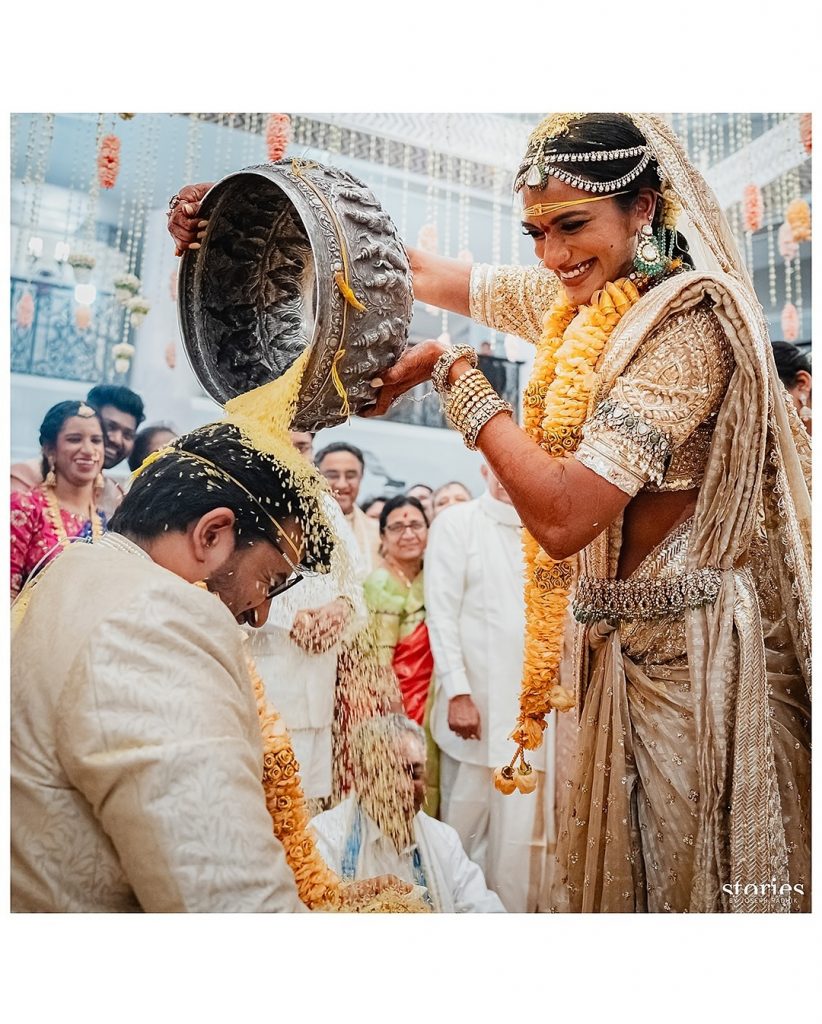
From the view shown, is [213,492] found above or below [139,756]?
above

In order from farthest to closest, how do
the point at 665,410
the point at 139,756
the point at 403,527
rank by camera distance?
1. the point at 403,527
2. the point at 665,410
3. the point at 139,756

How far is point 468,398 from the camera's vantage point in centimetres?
192

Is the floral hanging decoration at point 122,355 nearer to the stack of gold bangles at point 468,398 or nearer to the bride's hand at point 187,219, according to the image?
the bride's hand at point 187,219

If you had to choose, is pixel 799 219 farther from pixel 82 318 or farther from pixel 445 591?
pixel 82 318

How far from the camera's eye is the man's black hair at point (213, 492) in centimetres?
192

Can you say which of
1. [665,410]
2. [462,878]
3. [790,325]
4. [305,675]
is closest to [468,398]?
[665,410]

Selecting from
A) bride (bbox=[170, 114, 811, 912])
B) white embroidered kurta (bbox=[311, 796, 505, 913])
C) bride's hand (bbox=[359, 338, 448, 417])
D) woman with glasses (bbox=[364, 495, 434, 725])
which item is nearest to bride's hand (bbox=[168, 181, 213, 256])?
bride (bbox=[170, 114, 811, 912])

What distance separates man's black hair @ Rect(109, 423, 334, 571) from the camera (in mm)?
1922

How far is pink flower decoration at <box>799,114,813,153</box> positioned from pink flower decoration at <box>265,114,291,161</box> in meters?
1.16

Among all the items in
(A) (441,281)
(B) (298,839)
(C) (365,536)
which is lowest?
(B) (298,839)

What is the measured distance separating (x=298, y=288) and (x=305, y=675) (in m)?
0.83

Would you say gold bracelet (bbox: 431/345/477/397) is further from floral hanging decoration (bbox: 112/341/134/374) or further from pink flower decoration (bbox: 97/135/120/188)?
pink flower decoration (bbox: 97/135/120/188)
